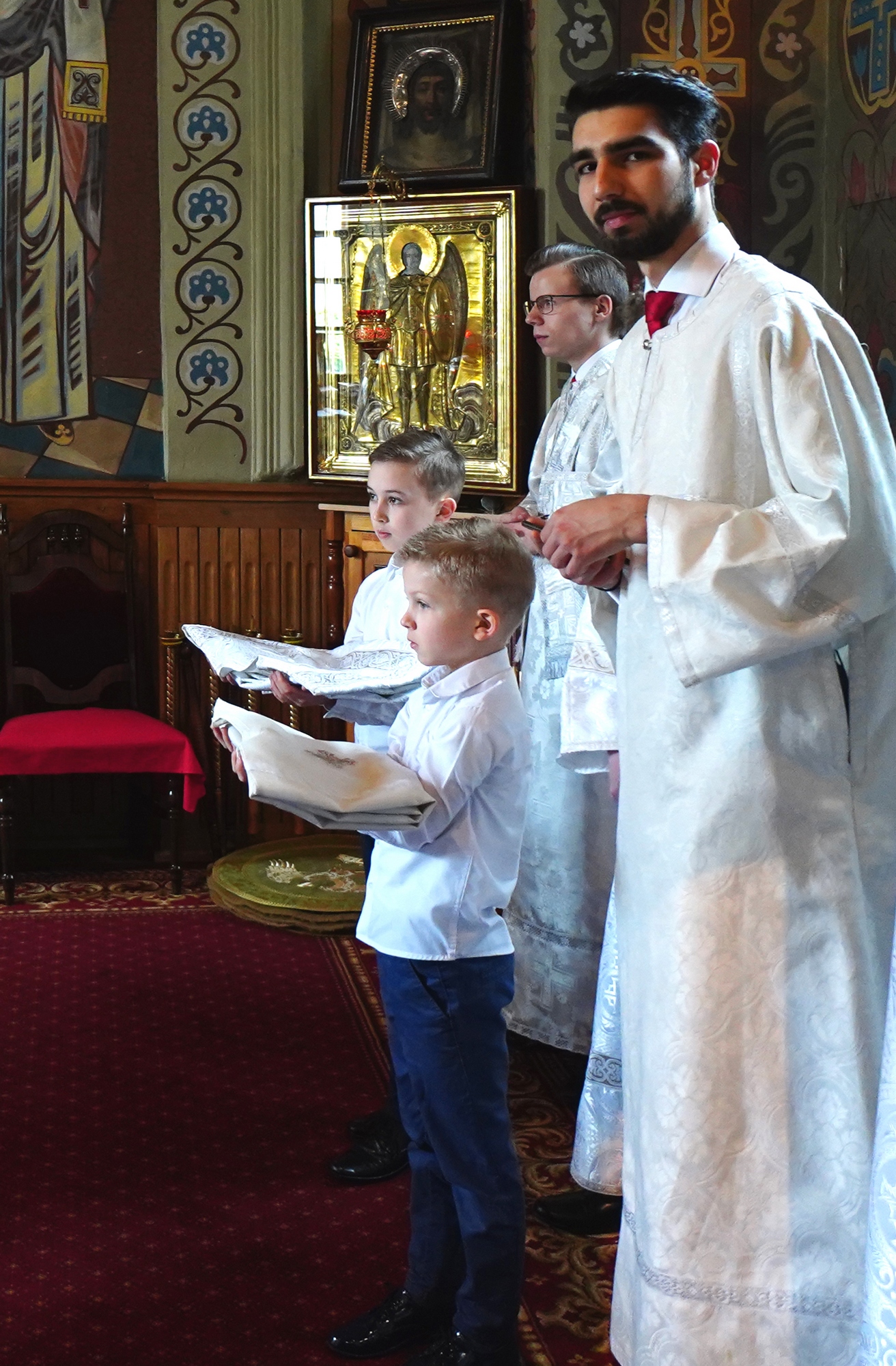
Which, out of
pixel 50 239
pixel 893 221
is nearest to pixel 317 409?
pixel 50 239

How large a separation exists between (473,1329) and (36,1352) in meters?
0.76

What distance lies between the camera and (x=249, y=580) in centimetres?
547

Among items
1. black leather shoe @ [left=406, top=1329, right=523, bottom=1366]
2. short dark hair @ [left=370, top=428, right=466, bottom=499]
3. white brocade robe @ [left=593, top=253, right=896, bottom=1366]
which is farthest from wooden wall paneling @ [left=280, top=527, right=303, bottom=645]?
white brocade robe @ [left=593, top=253, right=896, bottom=1366]

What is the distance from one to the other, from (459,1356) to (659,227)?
1.64 metres

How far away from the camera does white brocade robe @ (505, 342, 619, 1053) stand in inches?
132

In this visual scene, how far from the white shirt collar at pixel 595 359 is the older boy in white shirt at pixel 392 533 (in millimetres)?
563

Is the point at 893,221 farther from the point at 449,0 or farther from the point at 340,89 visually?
the point at 340,89

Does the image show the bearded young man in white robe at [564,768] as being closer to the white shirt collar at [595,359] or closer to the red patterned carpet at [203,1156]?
the white shirt collar at [595,359]

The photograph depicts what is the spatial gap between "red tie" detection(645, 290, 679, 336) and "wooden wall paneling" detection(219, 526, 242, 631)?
350 cm

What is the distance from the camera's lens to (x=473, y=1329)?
213 centimetres

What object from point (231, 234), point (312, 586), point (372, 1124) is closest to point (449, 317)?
point (231, 234)

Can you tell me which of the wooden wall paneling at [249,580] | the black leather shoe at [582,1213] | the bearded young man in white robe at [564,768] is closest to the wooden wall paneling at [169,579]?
the wooden wall paneling at [249,580]

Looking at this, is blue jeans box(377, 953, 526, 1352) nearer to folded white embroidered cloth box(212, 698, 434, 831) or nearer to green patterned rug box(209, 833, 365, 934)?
folded white embroidered cloth box(212, 698, 434, 831)

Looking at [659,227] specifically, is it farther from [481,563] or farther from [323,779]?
[323,779]
